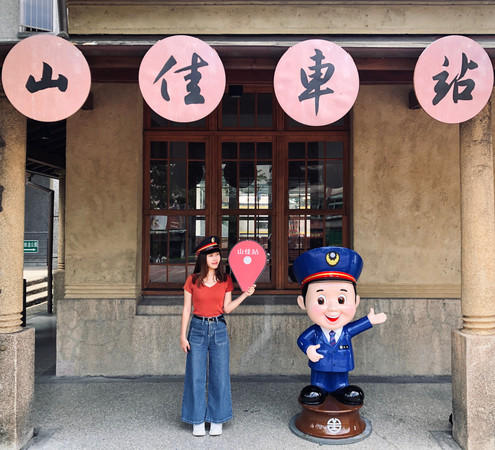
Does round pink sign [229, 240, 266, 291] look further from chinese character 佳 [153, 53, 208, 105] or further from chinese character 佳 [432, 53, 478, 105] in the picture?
chinese character 佳 [432, 53, 478, 105]

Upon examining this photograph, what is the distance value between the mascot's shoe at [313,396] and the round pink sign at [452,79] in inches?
103

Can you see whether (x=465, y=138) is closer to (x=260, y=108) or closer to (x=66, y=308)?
(x=260, y=108)

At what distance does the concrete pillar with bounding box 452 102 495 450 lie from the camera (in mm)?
3908

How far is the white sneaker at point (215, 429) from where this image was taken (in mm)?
4129

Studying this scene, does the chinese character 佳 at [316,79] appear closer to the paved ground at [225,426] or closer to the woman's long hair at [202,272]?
the woman's long hair at [202,272]

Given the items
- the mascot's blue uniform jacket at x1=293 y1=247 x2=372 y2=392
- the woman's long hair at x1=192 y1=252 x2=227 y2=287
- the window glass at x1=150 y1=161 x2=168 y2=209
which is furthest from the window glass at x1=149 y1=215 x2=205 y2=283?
the mascot's blue uniform jacket at x1=293 y1=247 x2=372 y2=392

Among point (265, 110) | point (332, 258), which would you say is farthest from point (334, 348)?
point (265, 110)

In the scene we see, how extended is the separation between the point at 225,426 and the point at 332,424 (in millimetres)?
1052

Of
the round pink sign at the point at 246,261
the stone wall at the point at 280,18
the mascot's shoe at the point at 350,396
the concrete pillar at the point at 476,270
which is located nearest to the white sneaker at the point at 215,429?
the mascot's shoe at the point at 350,396

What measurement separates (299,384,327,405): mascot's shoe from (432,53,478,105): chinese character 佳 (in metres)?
2.74

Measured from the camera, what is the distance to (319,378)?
4.19 metres

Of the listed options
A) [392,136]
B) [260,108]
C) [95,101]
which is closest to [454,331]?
[392,136]

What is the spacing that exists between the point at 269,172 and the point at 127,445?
3830 mm

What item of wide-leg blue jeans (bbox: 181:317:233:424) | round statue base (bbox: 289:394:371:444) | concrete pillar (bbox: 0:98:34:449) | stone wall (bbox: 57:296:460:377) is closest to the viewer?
concrete pillar (bbox: 0:98:34:449)
